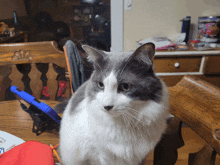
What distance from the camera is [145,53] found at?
1.22 feet

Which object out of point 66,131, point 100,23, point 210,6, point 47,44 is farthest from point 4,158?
point 210,6

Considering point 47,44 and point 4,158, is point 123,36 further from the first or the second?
point 4,158

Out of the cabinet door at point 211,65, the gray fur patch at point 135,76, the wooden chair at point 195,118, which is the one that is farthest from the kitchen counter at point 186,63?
the gray fur patch at point 135,76

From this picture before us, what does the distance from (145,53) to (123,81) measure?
88 mm

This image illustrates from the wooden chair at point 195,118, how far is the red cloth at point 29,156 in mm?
387

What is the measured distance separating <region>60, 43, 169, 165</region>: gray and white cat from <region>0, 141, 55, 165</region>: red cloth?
85 millimetres

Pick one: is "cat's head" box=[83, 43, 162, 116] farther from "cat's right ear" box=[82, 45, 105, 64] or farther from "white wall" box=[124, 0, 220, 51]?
"white wall" box=[124, 0, 220, 51]

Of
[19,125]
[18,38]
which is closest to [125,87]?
[19,125]

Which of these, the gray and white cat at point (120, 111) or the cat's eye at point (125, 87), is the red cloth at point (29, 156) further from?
the cat's eye at point (125, 87)

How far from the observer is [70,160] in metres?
0.52

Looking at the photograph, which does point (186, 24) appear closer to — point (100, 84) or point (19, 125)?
point (100, 84)

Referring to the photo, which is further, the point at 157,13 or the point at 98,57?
the point at 157,13

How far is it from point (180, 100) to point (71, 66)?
509 millimetres

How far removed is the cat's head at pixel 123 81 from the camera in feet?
1.24
